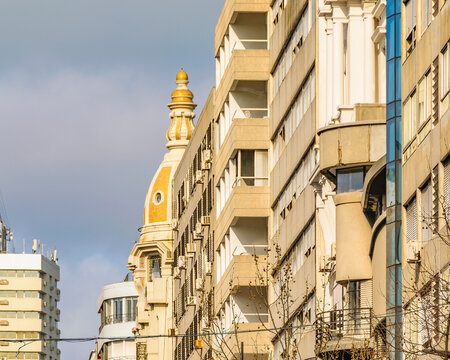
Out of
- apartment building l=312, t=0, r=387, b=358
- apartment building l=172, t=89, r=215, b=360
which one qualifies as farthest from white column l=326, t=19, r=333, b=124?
apartment building l=172, t=89, r=215, b=360

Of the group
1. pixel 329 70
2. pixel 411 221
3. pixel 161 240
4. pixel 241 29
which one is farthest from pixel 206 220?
pixel 411 221

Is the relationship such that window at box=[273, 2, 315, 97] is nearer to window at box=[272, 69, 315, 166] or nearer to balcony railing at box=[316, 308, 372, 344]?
window at box=[272, 69, 315, 166]

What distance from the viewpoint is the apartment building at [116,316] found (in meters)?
165

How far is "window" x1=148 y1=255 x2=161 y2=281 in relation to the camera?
112m

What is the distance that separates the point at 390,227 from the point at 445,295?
7225 millimetres

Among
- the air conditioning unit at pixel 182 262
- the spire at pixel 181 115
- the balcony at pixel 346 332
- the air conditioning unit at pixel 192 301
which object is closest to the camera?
the balcony at pixel 346 332

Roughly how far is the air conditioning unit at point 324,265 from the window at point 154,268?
2249 inches

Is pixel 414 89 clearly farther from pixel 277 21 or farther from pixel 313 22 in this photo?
pixel 277 21

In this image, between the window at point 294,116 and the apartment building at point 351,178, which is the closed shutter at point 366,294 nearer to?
the apartment building at point 351,178

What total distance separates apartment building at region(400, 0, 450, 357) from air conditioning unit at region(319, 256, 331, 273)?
34.7ft

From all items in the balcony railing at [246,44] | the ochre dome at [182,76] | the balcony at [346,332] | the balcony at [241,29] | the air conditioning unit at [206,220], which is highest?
the ochre dome at [182,76]

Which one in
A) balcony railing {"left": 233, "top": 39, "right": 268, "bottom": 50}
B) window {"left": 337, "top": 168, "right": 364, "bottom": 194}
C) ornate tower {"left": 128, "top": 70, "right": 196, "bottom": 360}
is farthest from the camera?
A: ornate tower {"left": 128, "top": 70, "right": 196, "bottom": 360}

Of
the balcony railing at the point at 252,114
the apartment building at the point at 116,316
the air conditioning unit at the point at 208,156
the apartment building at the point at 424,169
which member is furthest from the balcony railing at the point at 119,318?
the apartment building at the point at 424,169

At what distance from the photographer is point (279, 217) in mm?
64750
